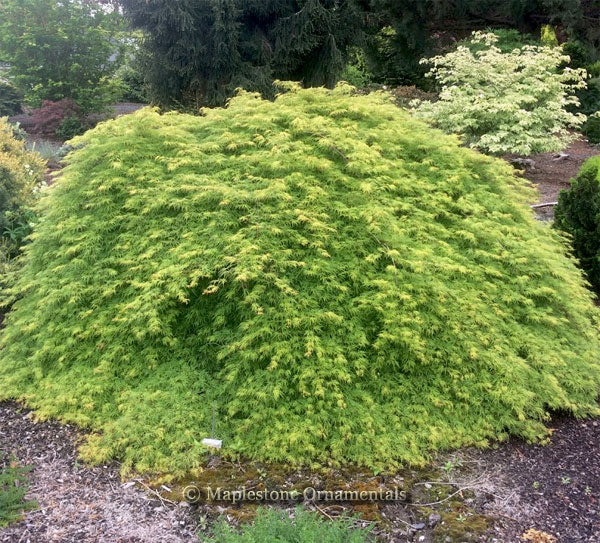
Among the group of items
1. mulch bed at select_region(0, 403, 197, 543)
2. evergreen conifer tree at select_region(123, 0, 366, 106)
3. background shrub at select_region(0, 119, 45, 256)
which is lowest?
mulch bed at select_region(0, 403, 197, 543)

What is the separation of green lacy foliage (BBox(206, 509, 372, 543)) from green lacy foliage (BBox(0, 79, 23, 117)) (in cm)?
1713

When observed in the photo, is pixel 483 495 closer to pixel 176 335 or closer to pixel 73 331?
pixel 176 335

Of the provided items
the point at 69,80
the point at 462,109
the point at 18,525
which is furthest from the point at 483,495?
the point at 69,80

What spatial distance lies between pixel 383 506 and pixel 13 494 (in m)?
1.98

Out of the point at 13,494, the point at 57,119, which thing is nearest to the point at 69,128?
the point at 57,119

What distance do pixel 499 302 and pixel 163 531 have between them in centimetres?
273

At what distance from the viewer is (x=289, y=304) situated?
356 cm

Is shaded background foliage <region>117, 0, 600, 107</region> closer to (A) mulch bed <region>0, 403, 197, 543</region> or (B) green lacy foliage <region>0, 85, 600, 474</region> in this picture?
(B) green lacy foliage <region>0, 85, 600, 474</region>

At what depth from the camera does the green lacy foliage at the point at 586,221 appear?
5648 mm

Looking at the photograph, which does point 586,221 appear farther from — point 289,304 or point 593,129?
point 593,129

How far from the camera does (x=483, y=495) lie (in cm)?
303

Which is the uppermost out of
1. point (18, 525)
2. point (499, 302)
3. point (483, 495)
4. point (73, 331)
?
point (499, 302)

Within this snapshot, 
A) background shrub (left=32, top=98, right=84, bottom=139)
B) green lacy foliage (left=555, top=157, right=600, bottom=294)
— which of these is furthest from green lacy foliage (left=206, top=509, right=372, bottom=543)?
Answer: background shrub (left=32, top=98, right=84, bottom=139)

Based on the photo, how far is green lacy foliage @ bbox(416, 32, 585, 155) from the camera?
→ 8.50m
